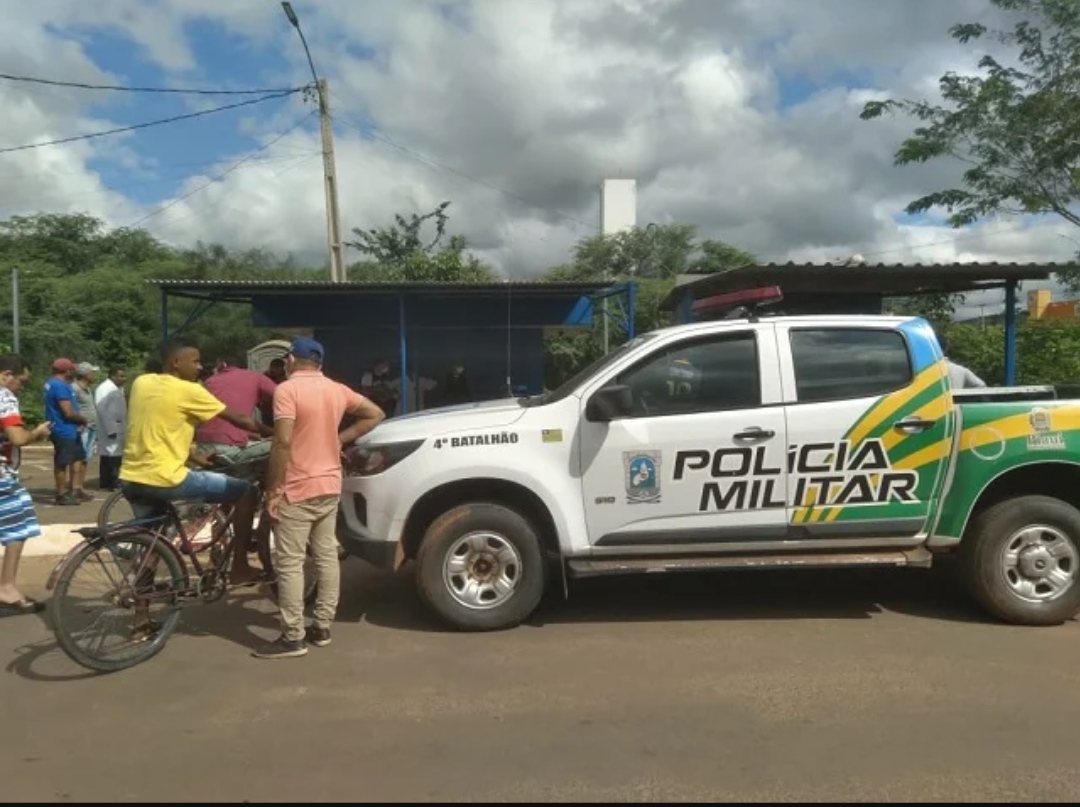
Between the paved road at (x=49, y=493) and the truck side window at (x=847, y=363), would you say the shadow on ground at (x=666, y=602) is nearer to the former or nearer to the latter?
the truck side window at (x=847, y=363)

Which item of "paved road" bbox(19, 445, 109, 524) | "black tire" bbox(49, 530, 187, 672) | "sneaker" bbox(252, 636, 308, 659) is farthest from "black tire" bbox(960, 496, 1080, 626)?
"paved road" bbox(19, 445, 109, 524)

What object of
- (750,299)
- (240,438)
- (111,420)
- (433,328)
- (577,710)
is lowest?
(577,710)

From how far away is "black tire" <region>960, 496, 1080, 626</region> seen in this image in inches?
224

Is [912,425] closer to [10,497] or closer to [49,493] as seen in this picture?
[10,497]

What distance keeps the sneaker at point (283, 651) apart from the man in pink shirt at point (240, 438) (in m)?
0.60

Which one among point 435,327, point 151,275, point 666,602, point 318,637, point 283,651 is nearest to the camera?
point 283,651

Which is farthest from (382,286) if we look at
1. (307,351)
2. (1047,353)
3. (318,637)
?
(1047,353)

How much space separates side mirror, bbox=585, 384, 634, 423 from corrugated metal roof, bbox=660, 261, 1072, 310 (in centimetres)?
608

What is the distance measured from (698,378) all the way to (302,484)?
2446mm

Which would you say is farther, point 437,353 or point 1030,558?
point 437,353

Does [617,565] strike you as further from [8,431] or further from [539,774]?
[8,431]

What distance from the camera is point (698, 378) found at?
18.9 feet

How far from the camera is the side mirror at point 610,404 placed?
5.48 meters

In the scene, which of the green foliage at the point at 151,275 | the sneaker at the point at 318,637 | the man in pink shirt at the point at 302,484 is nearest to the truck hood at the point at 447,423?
the man in pink shirt at the point at 302,484
